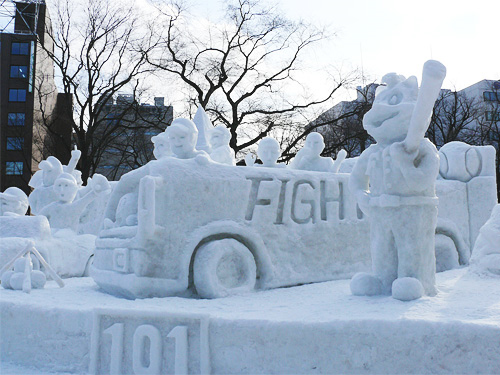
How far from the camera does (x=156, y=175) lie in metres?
4.26

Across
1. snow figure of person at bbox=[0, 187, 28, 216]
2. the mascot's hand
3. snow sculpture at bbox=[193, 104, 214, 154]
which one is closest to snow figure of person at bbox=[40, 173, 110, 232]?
snow figure of person at bbox=[0, 187, 28, 216]

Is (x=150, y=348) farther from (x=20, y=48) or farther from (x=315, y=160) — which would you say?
(x=20, y=48)

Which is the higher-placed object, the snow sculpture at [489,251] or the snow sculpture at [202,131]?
the snow sculpture at [202,131]

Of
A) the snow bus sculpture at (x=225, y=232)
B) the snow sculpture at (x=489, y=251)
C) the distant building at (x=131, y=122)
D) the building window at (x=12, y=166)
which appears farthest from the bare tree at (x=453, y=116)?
the building window at (x=12, y=166)

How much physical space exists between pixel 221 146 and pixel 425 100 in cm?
355

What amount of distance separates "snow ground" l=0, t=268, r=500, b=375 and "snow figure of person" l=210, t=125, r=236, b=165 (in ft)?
7.90

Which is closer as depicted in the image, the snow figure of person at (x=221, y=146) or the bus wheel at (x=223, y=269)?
the bus wheel at (x=223, y=269)

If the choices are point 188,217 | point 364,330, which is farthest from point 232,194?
point 364,330

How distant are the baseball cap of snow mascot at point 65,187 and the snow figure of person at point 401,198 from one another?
191 inches

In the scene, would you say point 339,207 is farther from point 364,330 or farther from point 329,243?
point 364,330

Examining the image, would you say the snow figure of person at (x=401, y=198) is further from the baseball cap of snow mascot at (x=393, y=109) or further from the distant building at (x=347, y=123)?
the distant building at (x=347, y=123)

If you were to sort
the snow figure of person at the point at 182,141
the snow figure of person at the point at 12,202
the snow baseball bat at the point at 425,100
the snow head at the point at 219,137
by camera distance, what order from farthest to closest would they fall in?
the snow figure of person at the point at 12,202
the snow head at the point at 219,137
the snow figure of person at the point at 182,141
the snow baseball bat at the point at 425,100

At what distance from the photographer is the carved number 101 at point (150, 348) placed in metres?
2.92

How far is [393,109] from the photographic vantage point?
3.76 m
